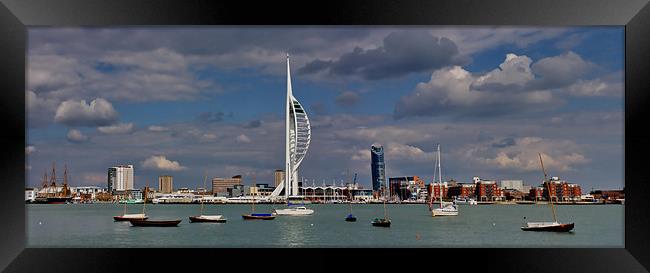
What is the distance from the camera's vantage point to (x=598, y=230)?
33500 millimetres

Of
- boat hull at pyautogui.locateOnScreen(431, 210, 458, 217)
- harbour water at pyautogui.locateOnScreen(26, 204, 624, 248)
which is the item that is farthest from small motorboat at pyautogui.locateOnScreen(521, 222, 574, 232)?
boat hull at pyautogui.locateOnScreen(431, 210, 458, 217)

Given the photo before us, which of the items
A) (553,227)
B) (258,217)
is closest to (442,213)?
(258,217)

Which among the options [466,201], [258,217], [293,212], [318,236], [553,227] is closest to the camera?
[318,236]

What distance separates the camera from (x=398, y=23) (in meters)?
6.09

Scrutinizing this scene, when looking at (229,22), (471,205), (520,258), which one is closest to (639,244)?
(520,258)

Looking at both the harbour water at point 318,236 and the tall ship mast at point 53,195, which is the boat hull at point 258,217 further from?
the tall ship mast at point 53,195

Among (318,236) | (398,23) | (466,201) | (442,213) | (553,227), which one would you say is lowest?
(466,201)

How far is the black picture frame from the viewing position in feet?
19.8

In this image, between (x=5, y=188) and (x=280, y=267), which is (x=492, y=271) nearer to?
(x=280, y=267)

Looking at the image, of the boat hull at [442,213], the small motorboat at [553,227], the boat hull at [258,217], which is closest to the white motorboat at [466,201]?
the boat hull at [442,213]

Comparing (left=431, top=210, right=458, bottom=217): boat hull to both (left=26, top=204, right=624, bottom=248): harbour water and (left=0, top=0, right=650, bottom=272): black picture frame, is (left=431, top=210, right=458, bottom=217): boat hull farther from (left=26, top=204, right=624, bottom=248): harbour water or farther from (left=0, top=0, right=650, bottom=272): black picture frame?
(left=0, top=0, right=650, bottom=272): black picture frame

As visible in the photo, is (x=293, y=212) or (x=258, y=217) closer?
(x=258, y=217)

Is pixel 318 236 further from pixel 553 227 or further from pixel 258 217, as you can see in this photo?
pixel 258 217

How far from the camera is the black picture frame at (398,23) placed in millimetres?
6043
